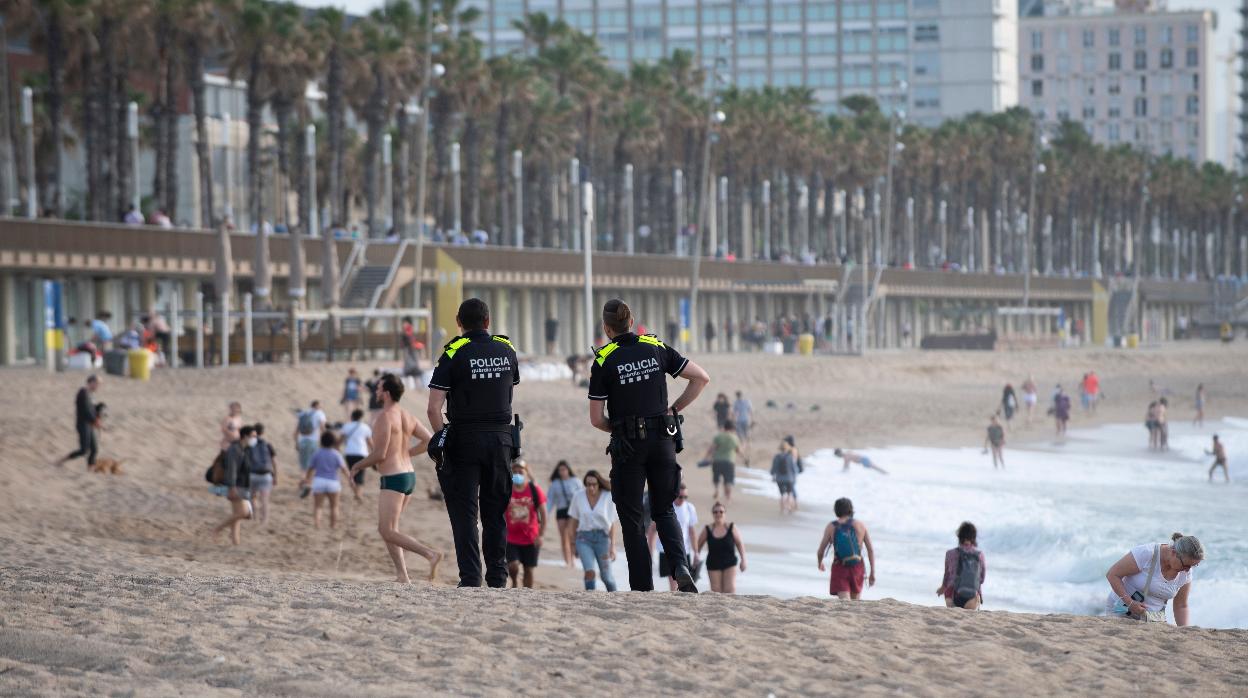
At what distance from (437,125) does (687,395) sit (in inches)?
1855

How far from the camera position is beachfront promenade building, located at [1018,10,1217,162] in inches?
6368

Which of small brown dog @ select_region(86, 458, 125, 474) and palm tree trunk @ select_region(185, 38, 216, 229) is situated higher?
palm tree trunk @ select_region(185, 38, 216, 229)

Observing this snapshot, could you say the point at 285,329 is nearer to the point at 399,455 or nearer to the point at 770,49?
the point at 399,455

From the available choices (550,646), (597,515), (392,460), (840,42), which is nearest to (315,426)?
(597,515)

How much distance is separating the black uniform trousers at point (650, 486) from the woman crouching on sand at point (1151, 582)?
8.30 feet

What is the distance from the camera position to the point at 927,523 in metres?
23.1

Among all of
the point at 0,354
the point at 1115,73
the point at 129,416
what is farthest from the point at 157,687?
the point at 1115,73

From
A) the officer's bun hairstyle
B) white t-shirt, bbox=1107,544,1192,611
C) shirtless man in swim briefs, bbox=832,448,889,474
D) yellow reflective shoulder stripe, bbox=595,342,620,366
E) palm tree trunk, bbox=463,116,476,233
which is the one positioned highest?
palm tree trunk, bbox=463,116,476,233

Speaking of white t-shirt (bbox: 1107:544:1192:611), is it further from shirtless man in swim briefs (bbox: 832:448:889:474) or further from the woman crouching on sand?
shirtless man in swim briefs (bbox: 832:448:889:474)

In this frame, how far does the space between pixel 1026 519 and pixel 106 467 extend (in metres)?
12.3

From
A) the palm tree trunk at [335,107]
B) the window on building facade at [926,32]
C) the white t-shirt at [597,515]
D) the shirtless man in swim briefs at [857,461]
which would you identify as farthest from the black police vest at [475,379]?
the window on building facade at [926,32]

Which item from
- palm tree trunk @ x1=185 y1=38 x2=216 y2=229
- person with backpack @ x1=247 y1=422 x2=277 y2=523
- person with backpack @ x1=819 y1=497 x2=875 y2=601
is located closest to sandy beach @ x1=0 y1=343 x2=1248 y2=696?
person with backpack @ x1=247 y1=422 x2=277 y2=523

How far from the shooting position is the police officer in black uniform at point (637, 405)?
28.8ft

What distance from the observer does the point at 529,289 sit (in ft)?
164
